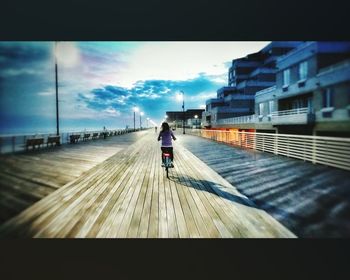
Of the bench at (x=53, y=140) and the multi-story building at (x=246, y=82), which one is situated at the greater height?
the multi-story building at (x=246, y=82)

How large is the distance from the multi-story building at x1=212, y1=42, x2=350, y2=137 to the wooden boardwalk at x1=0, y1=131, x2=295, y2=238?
13.7 meters

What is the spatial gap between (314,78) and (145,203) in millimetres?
18779

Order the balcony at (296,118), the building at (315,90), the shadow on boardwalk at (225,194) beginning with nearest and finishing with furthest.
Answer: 1. the shadow on boardwalk at (225,194)
2. the building at (315,90)
3. the balcony at (296,118)

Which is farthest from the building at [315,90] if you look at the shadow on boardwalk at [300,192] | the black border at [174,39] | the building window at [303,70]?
the black border at [174,39]

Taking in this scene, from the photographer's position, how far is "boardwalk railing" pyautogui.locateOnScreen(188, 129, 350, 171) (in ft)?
26.9

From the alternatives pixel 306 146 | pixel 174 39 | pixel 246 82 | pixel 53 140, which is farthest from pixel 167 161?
pixel 246 82

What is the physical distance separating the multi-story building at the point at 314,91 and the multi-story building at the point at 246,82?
2176 cm

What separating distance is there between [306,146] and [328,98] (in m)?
9.70

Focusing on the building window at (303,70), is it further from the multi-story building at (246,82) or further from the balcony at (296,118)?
the multi-story building at (246,82)

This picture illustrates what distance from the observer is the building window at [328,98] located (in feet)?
55.8

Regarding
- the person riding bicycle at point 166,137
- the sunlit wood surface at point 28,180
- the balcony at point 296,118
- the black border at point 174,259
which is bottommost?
the black border at point 174,259

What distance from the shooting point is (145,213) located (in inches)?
187

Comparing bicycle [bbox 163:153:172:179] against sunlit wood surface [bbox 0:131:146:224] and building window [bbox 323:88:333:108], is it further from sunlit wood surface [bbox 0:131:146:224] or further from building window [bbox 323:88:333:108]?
building window [bbox 323:88:333:108]

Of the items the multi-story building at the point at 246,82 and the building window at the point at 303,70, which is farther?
the multi-story building at the point at 246,82
